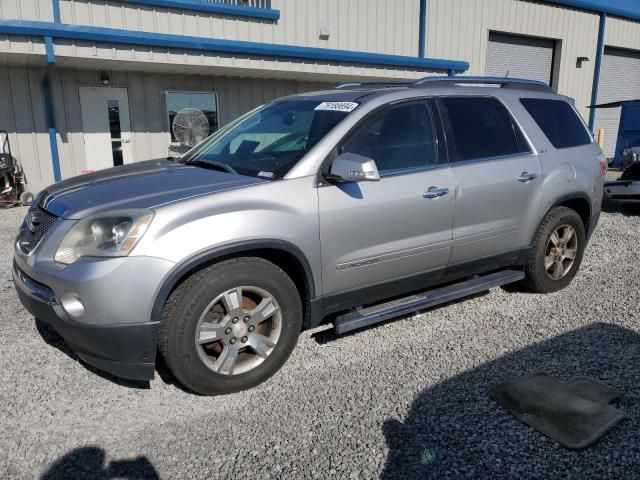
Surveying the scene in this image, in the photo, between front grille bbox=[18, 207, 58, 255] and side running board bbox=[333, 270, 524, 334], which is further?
side running board bbox=[333, 270, 524, 334]

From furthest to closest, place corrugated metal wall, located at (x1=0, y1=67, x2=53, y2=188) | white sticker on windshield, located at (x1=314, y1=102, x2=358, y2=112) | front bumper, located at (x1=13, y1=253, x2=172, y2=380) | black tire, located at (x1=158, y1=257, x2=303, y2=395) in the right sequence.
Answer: corrugated metal wall, located at (x1=0, y1=67, x2=53, y2=188) < white sticker on windshield, located at (x1=314, y1=102, x2=358, y2=112) < black tire, located at (x1=158, y1=257, x2=303, y2=395) < front bumper, located at (x1=13, y1=253, x2=172, y2=380)

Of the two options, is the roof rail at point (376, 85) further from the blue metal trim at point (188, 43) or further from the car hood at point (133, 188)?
the blue metal trim at point (188, 43)

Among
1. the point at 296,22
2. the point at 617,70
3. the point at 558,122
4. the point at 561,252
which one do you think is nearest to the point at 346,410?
the point at 561,252

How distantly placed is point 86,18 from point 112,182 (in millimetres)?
8073

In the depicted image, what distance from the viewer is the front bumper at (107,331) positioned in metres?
2.69

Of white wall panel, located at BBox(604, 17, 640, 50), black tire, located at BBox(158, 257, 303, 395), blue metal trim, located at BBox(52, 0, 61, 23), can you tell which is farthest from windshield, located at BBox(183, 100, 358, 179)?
white wall panel, located at BBox(604, 17, 640, 50)

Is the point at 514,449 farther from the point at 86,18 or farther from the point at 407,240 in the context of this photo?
the point at 86,18

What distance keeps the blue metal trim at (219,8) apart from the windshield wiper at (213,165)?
779 centimetres

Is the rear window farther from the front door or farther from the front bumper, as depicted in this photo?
the front bumper

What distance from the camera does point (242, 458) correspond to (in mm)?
2570

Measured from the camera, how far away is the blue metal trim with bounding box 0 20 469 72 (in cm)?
793

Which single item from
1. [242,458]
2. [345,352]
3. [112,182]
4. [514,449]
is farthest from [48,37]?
[514,449]

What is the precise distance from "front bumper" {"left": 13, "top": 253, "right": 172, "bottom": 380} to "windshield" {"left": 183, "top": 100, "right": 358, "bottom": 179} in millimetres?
1158

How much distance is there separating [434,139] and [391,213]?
76 centimetres
